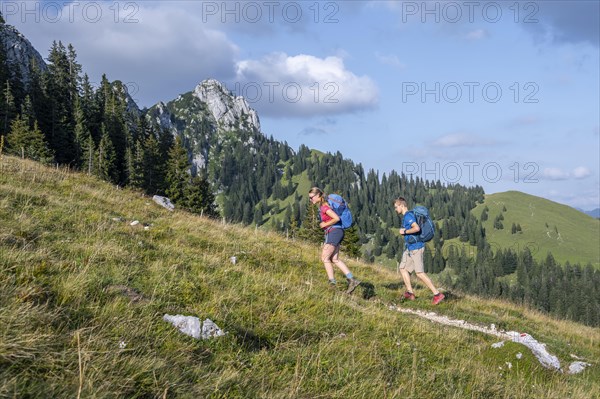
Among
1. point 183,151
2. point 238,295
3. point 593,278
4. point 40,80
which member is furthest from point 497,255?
point 238,295

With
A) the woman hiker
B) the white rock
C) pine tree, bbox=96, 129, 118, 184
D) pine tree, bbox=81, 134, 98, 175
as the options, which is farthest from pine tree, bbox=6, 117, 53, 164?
the white rock

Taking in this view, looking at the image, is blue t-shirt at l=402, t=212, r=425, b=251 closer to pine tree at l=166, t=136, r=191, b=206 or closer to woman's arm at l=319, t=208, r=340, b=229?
woman's arm at l=319, t=208, r=340, b=229

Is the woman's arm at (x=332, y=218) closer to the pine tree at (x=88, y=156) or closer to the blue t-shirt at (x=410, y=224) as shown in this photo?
the blue t-shirt at (x=410, y=224)

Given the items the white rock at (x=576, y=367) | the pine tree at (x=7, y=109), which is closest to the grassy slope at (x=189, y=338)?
the white rock at (x=576, y=367)

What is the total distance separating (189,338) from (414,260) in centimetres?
809

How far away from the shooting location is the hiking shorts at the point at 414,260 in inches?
424

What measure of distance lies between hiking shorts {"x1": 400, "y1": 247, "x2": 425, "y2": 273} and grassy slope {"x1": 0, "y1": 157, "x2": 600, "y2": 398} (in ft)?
8.82

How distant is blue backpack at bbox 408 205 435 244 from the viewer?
420 inches

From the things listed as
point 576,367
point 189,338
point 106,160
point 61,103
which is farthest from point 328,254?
point 61,103

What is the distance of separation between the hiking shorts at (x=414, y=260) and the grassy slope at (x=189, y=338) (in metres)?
2.69

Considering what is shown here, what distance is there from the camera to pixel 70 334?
3.46 m

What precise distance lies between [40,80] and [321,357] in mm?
68421

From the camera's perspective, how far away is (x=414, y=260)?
427 inches

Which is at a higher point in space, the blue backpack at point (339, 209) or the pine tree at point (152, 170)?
the pine tree at point (152, 170)
